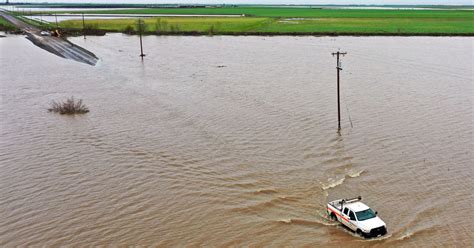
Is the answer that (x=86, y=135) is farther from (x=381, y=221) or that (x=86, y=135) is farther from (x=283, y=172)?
(x=381, y=221)

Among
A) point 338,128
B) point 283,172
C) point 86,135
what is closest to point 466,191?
point 283,172

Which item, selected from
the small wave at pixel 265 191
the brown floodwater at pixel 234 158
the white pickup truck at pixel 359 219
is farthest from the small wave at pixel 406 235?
the small wave at pixel 265 191

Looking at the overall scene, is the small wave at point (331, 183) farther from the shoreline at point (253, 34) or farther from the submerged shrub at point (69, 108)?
the shoreline at point (253, 34)

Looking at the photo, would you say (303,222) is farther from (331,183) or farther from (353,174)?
(353,174)

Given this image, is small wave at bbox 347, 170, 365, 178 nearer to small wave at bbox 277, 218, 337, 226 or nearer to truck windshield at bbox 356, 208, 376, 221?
small wave at bbox 277, 218, 337, 226

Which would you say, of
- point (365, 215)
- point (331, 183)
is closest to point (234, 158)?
point (331, 183)

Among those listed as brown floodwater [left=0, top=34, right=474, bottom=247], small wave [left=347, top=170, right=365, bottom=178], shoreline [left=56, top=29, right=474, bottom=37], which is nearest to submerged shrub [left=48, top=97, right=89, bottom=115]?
brown floodwater [left=0, top=34, right=474, bottom=247]
